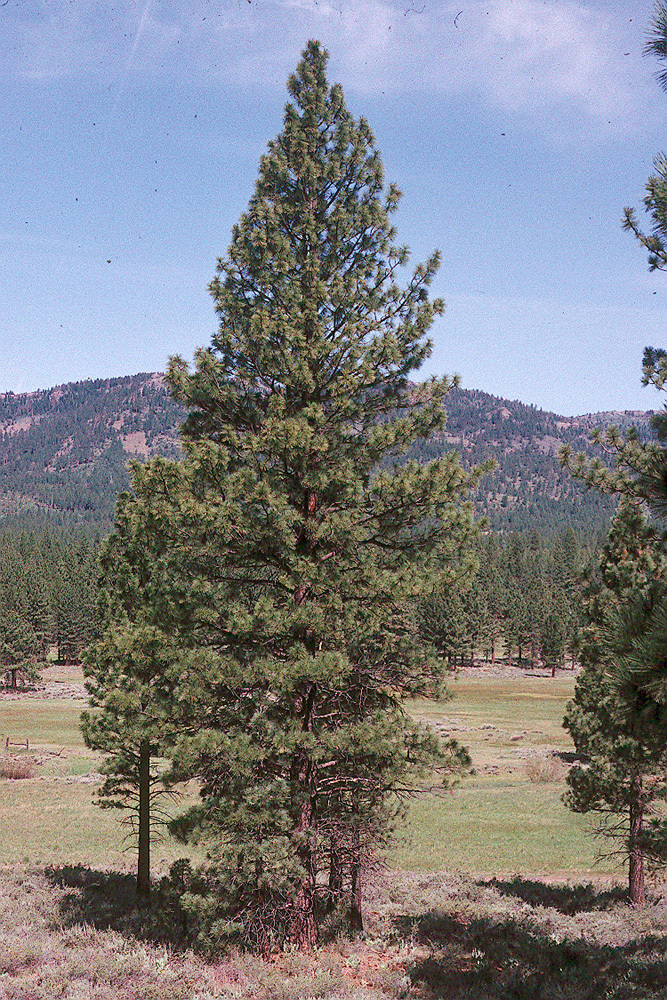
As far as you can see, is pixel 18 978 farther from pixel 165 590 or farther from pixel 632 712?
pixel 632 712

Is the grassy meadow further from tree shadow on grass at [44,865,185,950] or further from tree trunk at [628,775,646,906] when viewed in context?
tree trunk at [628,775,646,906]

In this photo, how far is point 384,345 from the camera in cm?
1251

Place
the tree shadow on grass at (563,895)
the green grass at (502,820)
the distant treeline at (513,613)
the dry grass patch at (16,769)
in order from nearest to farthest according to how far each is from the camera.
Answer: the tree shadow on grass at (563,895), the green grass at (502,820), the dry grass patch at (16,769), the distant treeline at (513,613)

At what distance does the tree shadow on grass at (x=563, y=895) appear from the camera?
1889 cm

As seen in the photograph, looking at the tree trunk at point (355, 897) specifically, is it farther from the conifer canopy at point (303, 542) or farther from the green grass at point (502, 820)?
the green grass at point (502, 820)

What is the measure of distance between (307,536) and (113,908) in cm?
1029

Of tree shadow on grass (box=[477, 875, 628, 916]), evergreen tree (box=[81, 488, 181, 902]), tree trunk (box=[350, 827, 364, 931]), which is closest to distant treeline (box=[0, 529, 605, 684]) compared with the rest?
tree shadow on grass (box=[477, 875, 628, 916])

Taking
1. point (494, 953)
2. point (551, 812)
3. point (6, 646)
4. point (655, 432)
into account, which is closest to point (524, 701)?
point (551, 812)

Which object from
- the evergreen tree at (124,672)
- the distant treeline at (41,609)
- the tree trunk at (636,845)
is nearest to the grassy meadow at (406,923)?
the tree trunk at (636,845)

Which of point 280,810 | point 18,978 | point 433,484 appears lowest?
point 18,978

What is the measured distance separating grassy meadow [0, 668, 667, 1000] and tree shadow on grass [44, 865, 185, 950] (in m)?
0.05

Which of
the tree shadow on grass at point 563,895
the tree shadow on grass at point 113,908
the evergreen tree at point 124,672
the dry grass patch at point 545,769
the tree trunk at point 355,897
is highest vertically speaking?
the evergreen tree at point 124,672

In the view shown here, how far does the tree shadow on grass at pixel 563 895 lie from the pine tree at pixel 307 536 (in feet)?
28.2

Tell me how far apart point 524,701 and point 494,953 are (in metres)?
71.2
